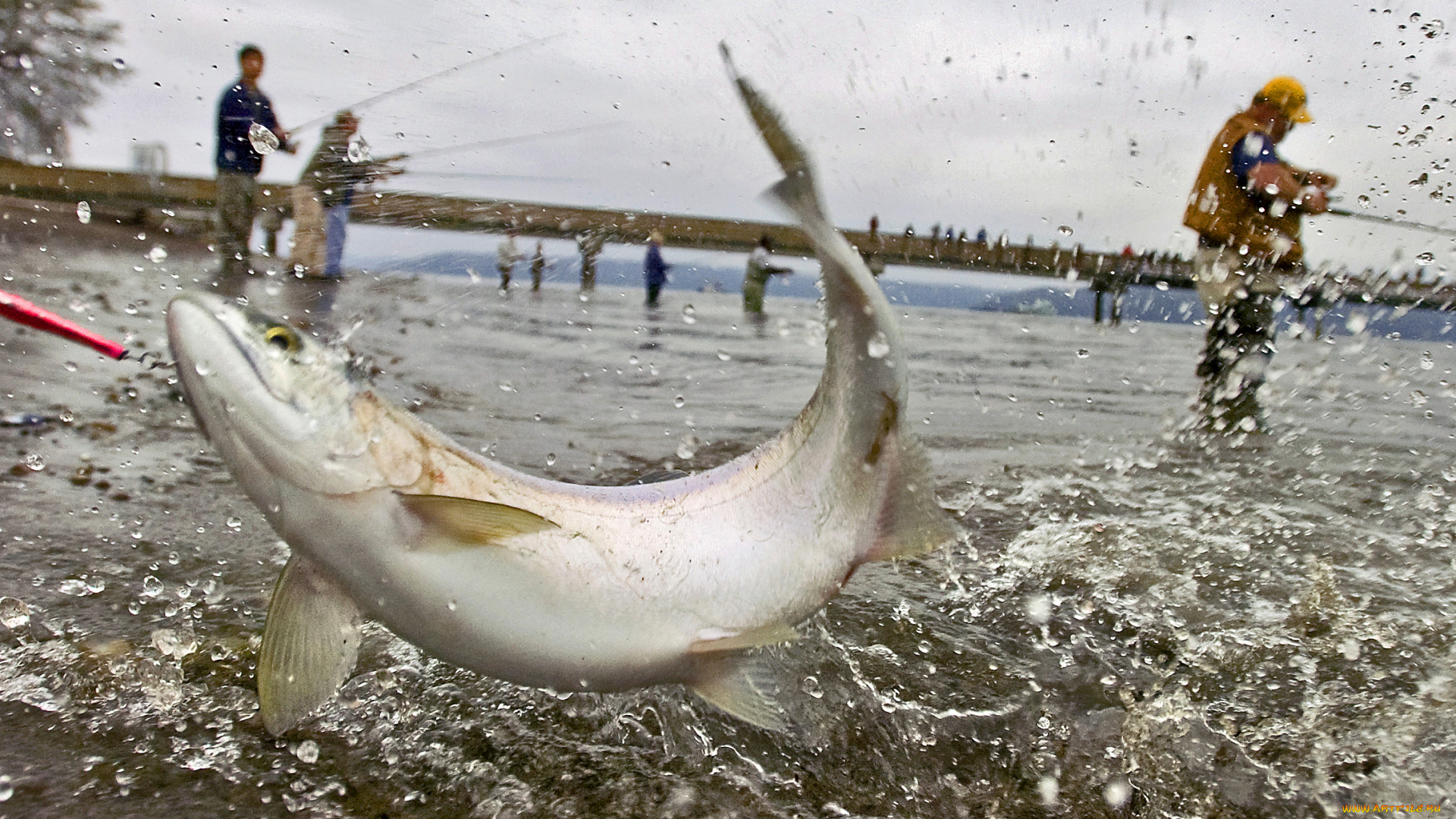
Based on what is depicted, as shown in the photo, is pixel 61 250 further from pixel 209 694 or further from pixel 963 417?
pixel 209 694

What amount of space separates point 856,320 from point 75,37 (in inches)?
239

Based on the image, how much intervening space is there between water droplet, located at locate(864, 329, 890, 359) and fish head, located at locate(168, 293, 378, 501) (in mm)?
840

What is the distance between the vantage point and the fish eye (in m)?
1.32

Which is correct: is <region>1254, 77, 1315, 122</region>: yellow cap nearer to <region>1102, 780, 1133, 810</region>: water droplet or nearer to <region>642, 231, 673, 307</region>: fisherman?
<region>642, 231, 673, 307</region>: fisherman

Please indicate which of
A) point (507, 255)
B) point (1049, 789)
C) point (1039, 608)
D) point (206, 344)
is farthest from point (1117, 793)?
point (507, 255)

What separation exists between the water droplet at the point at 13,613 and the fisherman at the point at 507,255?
1.78 meters

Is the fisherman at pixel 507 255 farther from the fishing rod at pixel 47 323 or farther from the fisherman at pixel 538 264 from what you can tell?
the fishing rod at pixel 47 323

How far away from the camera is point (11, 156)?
7.38 m

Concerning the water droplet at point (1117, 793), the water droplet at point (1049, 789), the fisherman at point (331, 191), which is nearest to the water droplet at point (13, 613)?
the fisherman at point (331, 191)

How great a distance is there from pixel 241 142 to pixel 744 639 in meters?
3.37

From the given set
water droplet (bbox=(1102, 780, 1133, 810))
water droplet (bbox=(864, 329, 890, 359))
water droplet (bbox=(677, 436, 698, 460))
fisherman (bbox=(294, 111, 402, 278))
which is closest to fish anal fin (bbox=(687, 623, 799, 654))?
water droplet (bbox=(864, 329, 890, 359))

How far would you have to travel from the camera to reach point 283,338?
133cm

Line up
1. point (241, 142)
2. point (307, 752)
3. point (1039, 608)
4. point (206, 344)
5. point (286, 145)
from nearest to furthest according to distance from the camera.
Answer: point (206, 344) → point (307, 752) → point (1039, 608) → point (286, 145) → point (241, 142)

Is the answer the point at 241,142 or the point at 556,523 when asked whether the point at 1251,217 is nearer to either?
the point at 556,523
